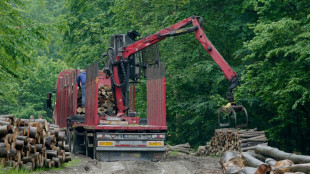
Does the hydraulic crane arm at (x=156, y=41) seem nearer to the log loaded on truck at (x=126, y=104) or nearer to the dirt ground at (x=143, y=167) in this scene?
the log loaded on truck at (x=126, y=104)

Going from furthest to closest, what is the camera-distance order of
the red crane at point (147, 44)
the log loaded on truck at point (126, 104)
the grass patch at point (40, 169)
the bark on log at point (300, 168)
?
the red crane at point (147, 44) < the log loaded on truck at point (126, 104) < the grass patch at point (40, 169) < the bark on log at point (300, 168)

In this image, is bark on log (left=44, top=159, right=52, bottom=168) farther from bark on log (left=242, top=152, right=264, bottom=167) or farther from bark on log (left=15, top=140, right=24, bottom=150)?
bark on log (left=242, top=152, right=264, bottom=167)

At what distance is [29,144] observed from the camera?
36.0ft

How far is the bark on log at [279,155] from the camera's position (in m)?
9.53

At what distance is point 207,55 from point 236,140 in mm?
6723

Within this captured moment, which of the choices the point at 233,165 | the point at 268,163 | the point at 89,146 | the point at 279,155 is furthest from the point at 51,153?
the point at 279,155

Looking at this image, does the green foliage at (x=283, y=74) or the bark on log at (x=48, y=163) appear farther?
the green foliage at (x=283, y=74)

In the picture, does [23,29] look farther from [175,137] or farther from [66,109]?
[175,137]

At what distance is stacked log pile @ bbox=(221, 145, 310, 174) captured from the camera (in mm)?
9125

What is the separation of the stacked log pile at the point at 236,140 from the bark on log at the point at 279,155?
145 inches

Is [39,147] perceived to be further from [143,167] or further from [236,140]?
[236,140]

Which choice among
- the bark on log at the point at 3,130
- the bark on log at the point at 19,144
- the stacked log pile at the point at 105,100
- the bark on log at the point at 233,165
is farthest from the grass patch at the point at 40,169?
the bark on log at the point at 233,165

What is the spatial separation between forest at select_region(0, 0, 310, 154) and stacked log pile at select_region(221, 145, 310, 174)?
3668mm

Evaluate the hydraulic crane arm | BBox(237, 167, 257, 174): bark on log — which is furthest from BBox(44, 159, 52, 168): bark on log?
BBox(237, 167, 257, 174): bark on log
